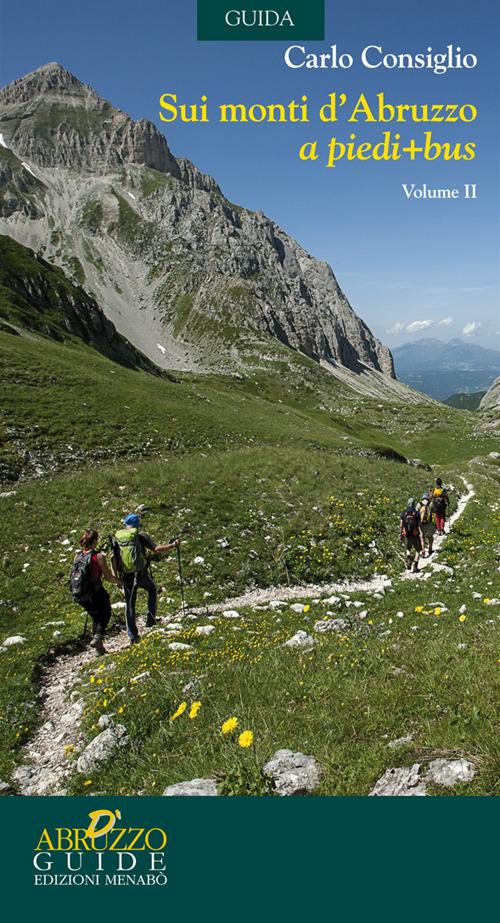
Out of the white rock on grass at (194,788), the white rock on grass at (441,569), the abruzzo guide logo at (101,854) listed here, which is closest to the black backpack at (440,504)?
the white rock on grass at (441,569)

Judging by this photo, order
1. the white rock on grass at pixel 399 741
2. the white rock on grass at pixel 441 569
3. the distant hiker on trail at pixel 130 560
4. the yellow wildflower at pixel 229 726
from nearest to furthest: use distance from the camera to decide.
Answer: the white rock on grass at pixel 399 741 < the yellow wildflower at pixel 229 726 < the distant hiker on trail at pixel 130 560 < the white rock on grass at pixel 441 569

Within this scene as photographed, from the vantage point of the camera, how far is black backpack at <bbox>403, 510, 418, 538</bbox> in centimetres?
1838

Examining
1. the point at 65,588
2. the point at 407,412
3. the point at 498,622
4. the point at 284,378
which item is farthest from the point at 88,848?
the point at 284,378

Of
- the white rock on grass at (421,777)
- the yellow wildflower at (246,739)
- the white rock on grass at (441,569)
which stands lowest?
the white rock on grass at (441,569)

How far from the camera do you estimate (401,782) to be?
4.80 meters

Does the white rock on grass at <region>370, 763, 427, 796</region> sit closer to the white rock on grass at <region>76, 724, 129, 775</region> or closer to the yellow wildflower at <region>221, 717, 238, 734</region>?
the yellow wildflower at <region>221, 717, 238, 734</region>

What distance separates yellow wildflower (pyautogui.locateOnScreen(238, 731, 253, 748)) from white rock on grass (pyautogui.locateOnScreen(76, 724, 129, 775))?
6.99 feet

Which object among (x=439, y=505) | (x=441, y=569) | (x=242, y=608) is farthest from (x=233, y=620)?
(x=439, y=505)

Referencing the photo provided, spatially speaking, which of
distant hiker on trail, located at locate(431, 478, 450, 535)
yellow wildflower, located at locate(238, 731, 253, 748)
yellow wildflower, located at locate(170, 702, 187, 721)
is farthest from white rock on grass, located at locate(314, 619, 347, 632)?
distant hiker on trail, located at locate(431, 478, 450, 535)

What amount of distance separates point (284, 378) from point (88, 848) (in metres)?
172

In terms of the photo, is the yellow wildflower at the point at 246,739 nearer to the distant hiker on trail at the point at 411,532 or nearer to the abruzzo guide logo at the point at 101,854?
the abruzzo guide logo at the point at 101,854

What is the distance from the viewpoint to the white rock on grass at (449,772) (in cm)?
462

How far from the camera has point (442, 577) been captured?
16.0 m

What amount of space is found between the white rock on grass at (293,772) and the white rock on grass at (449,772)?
125 cm
